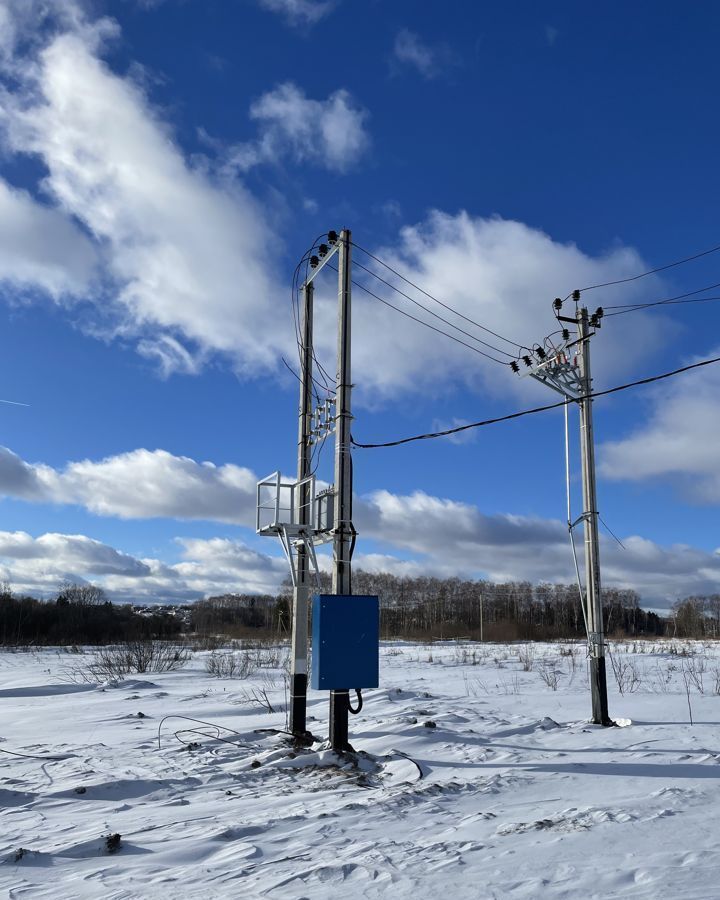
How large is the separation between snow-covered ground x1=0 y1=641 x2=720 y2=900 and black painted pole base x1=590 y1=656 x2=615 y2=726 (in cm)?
37

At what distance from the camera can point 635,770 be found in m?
8.81

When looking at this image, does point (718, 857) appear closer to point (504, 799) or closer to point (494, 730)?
point (504, 799)

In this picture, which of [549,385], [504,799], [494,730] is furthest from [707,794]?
[549,385]

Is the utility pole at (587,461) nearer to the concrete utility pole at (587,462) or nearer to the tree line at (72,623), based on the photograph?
the concrete utility pole at (587,462)

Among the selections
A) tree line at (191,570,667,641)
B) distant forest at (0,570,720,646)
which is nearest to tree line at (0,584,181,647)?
distant forest at (0,570,720,646)

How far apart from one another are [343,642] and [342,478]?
7.74ft

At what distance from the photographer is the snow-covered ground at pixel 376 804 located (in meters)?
5.42

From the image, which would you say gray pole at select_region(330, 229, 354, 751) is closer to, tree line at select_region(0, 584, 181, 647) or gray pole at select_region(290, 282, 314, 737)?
gray pole at select_region(290, 282, 314, 737)

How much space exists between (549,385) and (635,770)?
23.4 feet

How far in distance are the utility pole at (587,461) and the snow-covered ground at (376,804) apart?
37.0 inches

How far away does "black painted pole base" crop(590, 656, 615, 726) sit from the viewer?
40.5ft

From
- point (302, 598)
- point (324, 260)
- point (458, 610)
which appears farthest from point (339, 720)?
point (458, 610)

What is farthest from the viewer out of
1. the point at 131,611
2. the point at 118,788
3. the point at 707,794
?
the point at 131,611

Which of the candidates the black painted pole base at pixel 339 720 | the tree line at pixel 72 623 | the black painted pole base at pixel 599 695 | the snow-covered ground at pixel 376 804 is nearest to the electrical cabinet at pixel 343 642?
the black painted pole base at pixel 339 720
